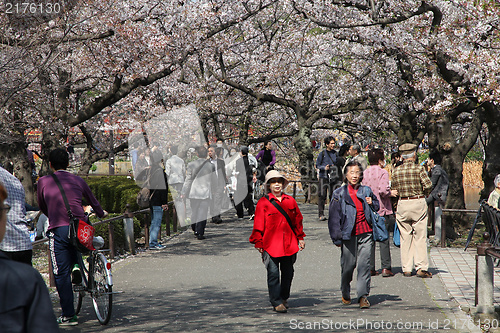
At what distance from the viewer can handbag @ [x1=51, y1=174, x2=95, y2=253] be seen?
239 inches

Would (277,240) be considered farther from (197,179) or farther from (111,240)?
(197,179)

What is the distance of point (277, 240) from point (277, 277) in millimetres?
429

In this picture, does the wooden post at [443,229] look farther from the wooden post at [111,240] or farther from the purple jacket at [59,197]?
the purple jacket at [59,197]

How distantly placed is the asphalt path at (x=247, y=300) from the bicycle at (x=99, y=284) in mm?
163

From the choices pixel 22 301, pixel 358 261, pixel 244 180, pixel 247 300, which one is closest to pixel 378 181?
pixel 358 261

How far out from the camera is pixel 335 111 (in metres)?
21.5

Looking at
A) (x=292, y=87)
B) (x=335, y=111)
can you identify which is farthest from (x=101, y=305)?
(x=292, y=87)

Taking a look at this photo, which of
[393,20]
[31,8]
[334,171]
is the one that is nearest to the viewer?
[31,8]

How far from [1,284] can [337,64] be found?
73.6 ft

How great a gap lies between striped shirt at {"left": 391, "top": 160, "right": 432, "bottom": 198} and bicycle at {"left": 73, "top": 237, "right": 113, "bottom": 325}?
468 cm

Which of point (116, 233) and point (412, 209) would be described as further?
point (116, 233)

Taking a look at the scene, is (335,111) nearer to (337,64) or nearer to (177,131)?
Answer: (337,64)

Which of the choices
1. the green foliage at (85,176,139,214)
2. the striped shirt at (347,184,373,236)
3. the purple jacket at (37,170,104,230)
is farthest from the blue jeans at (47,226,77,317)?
the green foliage at (85,176,139,214)

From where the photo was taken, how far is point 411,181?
8688 mm
